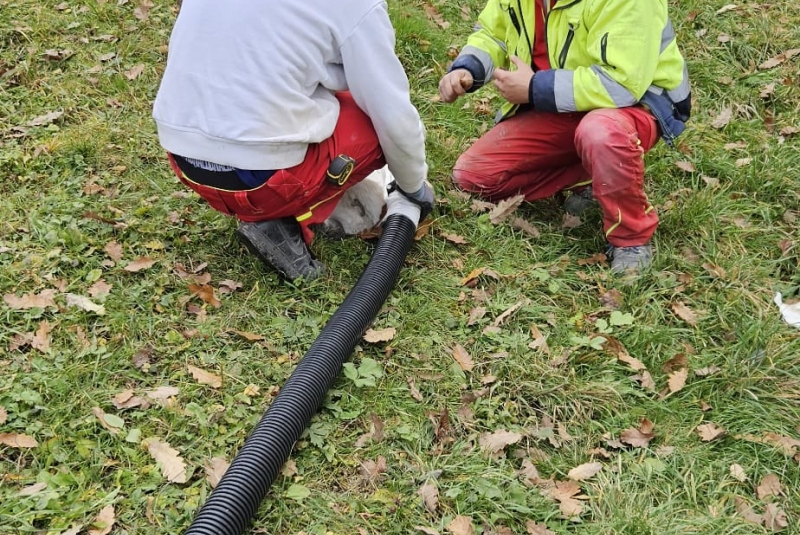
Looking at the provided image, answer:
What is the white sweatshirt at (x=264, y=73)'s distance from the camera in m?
2.52

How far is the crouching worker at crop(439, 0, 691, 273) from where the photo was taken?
312 centimetres

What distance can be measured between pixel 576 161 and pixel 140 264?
2.37 meters

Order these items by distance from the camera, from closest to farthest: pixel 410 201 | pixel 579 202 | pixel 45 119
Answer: pixel 410 201 < pixel 579 202 < pixel 45 119

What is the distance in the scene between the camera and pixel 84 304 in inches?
118

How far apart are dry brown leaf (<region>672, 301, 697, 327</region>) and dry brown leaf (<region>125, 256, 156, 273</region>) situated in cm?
250

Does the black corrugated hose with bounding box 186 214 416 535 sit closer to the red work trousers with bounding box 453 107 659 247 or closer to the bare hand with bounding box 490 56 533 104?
the red work trousers with bounding box 453 107 659 247

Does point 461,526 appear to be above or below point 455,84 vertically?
below

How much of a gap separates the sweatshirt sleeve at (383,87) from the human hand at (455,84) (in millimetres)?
523

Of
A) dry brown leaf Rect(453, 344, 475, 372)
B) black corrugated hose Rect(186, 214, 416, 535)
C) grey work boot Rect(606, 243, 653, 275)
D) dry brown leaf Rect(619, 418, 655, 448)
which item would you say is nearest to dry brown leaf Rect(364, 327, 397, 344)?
black corrugated hose Rect(186, 214, 416, 535)

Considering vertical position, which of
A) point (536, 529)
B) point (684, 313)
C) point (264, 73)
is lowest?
point (684, 313)

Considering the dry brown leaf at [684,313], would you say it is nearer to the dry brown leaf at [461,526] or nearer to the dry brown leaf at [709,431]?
the dry brown leaf at [709,431]

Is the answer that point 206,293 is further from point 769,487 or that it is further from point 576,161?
point 769,487

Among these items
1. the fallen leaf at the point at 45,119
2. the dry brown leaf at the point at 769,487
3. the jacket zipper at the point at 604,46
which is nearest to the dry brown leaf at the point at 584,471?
the dry brown leaf at the point at 769,487

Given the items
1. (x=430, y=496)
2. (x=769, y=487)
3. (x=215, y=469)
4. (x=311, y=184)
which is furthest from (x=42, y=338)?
(x=769, y=487)
